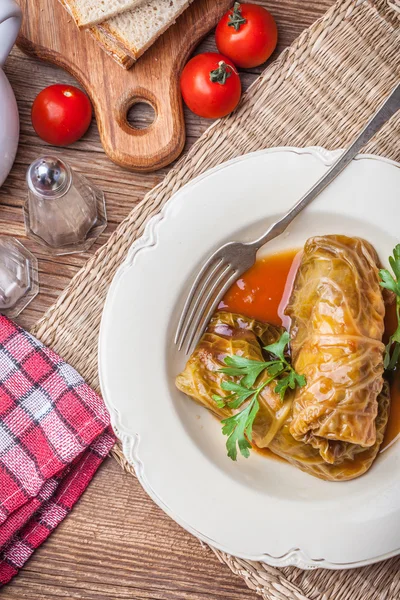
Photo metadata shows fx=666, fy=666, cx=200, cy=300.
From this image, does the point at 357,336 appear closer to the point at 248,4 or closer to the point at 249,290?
the point at 249,290

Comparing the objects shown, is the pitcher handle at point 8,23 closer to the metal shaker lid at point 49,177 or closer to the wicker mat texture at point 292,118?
the metal shaker lid at point 49,177

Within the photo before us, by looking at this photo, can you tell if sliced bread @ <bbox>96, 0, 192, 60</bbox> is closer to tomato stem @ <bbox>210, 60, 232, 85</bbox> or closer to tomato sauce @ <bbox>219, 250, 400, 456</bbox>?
tomato stem @ <bbox>210, 60, 232, 85</bbox>

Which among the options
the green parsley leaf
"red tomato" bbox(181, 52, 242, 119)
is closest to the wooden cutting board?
"red tomato" bbox(181, 52, 242, 119)

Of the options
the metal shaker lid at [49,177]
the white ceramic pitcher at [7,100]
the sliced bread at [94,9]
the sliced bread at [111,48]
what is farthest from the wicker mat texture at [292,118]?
the sliced bread at [94,9]

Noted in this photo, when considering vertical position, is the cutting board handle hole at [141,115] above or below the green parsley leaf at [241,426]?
above

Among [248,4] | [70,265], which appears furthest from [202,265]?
[248,4]

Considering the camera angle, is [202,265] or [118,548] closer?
[202,265]

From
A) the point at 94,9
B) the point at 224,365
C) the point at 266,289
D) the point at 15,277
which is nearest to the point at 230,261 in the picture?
the point at 266,289
